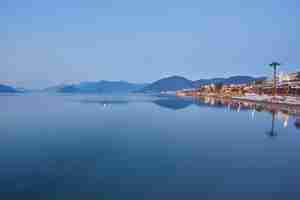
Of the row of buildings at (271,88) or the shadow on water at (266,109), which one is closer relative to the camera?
the shadow on water at (266,109)

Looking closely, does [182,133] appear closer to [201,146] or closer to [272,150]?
[201,146]

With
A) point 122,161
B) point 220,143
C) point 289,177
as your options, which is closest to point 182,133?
point 220,143

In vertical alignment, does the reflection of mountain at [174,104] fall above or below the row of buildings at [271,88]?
below

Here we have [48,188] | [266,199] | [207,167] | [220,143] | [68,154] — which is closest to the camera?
[266,199]

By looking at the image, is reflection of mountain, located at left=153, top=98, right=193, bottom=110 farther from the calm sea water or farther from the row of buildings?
the calm sea water

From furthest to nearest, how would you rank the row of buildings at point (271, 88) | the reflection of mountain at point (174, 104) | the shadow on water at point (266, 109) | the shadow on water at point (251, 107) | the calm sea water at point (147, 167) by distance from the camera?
the row of buildings at point (271, 88), the reflection of mountain at point (174, 104), the shadow on water at point (251, 107), the shadow on water at point (266, 109), the calm sea water at point (147, 167)

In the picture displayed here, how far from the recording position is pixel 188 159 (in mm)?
8953

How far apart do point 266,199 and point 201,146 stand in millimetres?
5631

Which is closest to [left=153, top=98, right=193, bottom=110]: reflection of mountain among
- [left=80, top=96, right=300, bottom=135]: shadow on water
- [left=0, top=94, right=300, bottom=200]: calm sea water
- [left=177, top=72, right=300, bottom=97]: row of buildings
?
[left=80, top=96, right=300, bottom=135]: shadow on water

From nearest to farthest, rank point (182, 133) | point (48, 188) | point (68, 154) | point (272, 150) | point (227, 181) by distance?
point (48, 188)
point (227, 181)
point (68, 154)
point (272, 150)
point (182, 133)

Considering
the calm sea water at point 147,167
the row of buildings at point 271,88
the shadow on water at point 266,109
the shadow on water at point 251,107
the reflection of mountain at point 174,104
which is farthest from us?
the row of buildings at point 271,88

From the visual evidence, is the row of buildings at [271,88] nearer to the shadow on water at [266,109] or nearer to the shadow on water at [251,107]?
the shadow on water at [251,107]

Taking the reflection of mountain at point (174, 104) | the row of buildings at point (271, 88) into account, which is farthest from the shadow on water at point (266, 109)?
the row of buildings at point (271, 88)

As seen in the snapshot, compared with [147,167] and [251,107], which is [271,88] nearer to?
[251,107]
